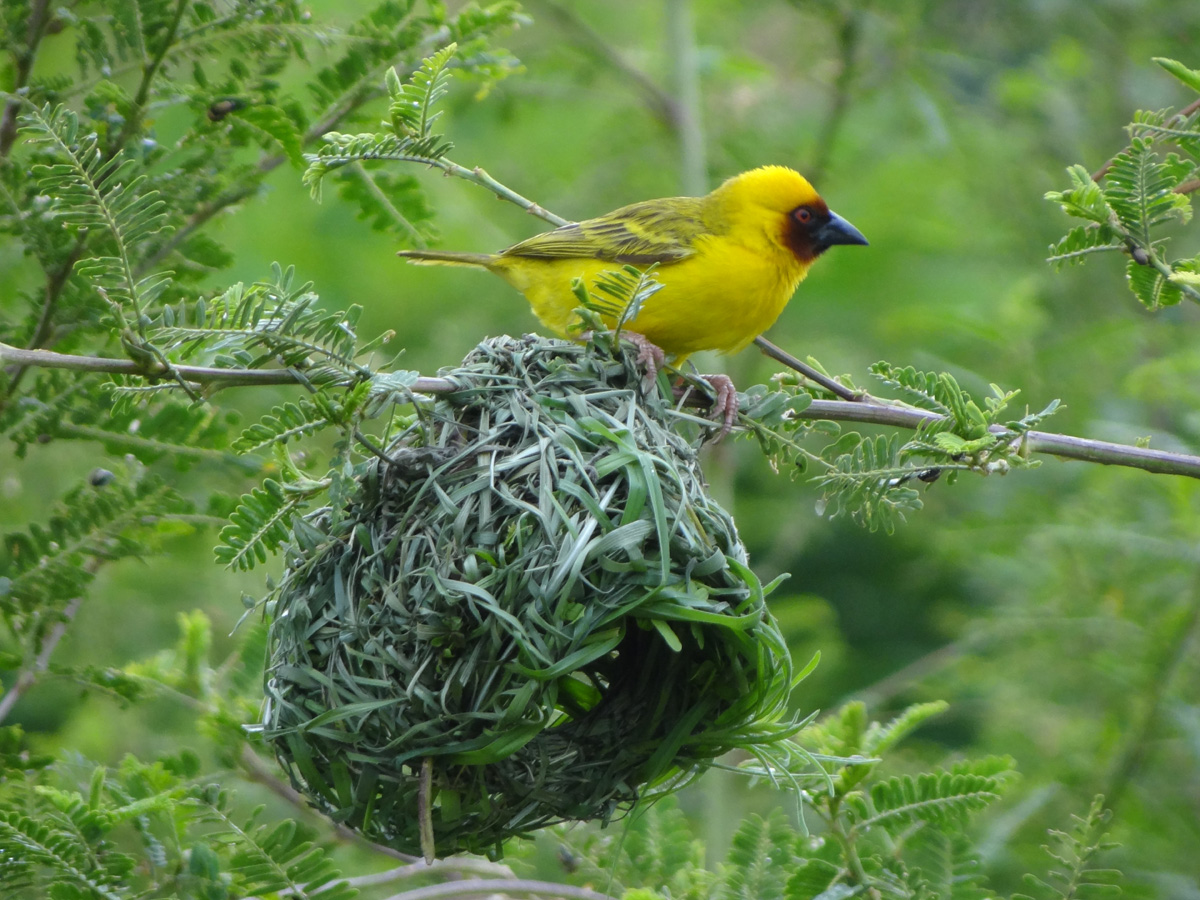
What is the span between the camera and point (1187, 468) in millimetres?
2318

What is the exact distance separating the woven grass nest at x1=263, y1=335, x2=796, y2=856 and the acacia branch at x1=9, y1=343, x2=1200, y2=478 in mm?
210

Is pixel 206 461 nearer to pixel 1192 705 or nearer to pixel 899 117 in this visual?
pixel 1192 705

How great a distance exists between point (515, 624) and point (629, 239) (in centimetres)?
170

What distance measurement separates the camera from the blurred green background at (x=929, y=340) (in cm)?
464

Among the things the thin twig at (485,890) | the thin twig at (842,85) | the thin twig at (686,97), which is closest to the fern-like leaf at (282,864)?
the thin twig at (485,890)

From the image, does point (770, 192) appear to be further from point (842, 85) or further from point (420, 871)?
point (420, 871)

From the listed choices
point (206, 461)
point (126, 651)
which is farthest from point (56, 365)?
point (126, 651)

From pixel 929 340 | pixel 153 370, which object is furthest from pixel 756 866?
pixel 929 340

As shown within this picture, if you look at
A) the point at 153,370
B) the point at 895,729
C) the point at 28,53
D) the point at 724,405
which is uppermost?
the point at 28,53

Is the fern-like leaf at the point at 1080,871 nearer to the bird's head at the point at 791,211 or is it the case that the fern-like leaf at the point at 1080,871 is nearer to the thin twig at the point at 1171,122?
the thin twig at the point at 1171,122

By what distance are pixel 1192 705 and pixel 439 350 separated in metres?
4.14

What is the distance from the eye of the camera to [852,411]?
2539 mm

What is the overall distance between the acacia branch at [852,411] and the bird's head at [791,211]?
3.33 feet

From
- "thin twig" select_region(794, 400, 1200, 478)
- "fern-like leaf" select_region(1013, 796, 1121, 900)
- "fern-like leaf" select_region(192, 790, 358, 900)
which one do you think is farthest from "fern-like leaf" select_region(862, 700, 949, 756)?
"fern-like leaf" select_region(192, 790, 358, 900)
